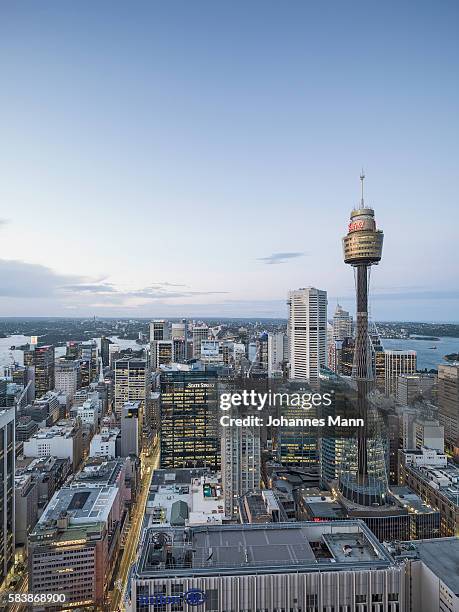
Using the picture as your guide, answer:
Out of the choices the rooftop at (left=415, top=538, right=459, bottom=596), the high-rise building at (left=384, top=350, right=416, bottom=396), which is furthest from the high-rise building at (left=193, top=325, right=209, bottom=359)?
the rooftop at (left=415, top=538, right=459, bottom=596)

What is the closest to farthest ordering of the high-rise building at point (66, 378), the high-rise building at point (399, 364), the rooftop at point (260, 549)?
the rooftop at point (260, 549) < the high-rise building at point (399, 364) < the high-rise building at point (66, 378)

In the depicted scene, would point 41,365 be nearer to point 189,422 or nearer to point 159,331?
point 159,331

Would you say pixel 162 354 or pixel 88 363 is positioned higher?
pixel 162 354

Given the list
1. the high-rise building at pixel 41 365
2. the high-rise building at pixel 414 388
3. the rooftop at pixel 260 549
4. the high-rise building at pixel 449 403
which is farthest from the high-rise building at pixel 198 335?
the rooftop at pixel 260 549

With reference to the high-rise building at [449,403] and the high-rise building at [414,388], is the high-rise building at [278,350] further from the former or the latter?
the high-rise building at [449,403]

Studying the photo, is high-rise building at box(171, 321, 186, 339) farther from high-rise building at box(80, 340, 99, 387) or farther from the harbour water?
the harbour water

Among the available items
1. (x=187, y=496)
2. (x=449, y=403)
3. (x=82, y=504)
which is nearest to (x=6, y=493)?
(x=82, y=504)
